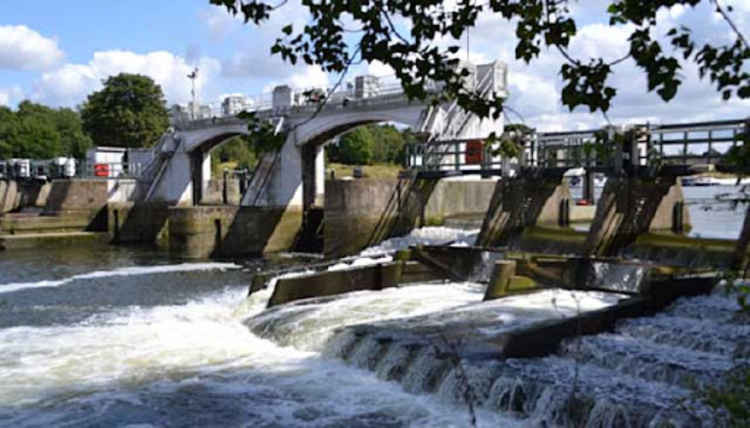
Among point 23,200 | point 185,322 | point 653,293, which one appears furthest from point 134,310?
point 23,200

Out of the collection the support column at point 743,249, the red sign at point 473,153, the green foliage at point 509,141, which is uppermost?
the red sign at point 473,153

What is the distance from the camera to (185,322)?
16531 mm

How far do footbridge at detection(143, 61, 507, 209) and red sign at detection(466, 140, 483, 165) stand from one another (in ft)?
3.90

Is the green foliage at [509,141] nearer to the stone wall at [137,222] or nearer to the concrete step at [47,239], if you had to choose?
the concrete step at [47,239]

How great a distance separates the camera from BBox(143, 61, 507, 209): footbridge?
89.1ft

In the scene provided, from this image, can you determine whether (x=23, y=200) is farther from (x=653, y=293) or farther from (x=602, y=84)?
(x=602, y=84)

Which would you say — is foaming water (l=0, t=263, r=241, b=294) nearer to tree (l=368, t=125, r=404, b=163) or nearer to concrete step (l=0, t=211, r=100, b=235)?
concrete step (l=0, t=211, r=100, b=235)

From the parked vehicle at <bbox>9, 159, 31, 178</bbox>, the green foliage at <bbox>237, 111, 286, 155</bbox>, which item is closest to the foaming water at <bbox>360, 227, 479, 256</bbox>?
the green foliage at <bbox>237, 111, 286, 155</bbox>

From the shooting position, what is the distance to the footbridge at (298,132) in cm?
2717

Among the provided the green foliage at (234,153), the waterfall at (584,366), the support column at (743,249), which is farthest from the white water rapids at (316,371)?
the green foliage at (234,153)

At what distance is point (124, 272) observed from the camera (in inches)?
1063

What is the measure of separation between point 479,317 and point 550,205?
A: 1036cm

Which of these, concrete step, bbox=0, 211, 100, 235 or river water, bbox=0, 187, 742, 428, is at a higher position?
concrete step, bbox=0, 211, 100, 235

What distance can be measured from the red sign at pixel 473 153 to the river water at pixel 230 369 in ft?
25.1
